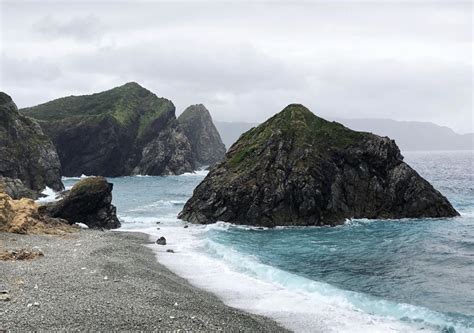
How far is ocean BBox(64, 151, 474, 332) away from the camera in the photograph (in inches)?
1116

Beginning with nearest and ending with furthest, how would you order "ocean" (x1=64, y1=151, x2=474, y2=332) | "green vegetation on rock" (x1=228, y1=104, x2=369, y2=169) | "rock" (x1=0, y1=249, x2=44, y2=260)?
1. "ocean" (x1=64, y1=151, x2=474, y2=332)
2. "rock" (x1=0, y1=249, x2=44, y2=260)
3. "green vegetation on rock" (x1=228, y1=104, x2=369, y2=169)

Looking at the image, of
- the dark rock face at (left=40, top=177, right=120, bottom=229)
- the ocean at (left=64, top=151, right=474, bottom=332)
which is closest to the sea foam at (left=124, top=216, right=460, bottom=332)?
the ocean at (left=64, top=151, right=474, bottom=332)

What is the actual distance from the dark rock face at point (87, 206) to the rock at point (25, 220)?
16.2 ft

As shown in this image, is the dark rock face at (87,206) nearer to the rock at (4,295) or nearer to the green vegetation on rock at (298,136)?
the green vegetation on rock at (298,136)

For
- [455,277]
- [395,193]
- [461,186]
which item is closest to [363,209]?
[395,193]

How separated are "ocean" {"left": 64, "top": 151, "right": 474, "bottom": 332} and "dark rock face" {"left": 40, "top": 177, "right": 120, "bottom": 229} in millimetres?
3319

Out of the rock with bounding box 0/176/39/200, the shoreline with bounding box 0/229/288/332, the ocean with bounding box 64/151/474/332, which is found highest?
the rock with bounding box 0/176/39/200

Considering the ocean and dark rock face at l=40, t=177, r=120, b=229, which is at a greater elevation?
dark rock face at l=40, t=177, r=120, b=229

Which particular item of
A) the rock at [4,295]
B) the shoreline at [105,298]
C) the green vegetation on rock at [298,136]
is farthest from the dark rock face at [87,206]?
the rock at [4,295]

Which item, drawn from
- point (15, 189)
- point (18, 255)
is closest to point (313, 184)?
point (18, 255)

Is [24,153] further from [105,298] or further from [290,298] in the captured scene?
[290,298]

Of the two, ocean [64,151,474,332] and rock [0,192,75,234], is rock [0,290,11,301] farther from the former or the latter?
rock [0,192,75,234]

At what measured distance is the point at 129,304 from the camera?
24328 mm

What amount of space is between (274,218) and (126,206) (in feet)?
125
